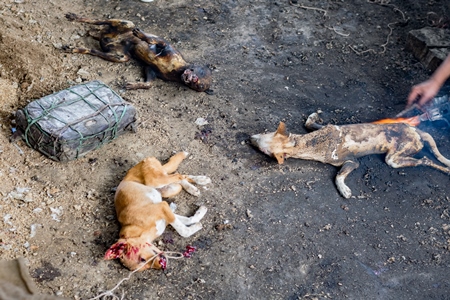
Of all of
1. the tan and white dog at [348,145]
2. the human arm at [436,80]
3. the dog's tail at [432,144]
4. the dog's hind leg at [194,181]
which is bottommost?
the dog's hind leg at [194,181]

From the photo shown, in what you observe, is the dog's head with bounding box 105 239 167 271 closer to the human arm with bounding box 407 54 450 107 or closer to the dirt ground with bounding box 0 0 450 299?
the dirt ground with bounding box 0 0 450 299

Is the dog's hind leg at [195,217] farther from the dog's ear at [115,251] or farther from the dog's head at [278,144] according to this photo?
the dog's head at [278,144]

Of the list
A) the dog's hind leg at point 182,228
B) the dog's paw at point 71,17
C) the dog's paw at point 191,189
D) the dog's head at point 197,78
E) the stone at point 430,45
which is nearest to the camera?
the dog's hind leg at point 182,228

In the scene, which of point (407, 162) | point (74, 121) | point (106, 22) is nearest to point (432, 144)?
point (407, 162)

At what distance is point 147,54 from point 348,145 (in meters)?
3.04

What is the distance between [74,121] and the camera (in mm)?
5297

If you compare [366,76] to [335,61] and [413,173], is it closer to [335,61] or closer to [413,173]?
[335,61]

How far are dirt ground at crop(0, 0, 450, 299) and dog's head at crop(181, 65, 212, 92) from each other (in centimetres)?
20

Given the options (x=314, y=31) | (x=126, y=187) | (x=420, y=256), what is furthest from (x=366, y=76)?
(x=126, y=187)

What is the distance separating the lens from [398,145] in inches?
235

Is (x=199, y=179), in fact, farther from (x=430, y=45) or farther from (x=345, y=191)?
(x=430, y=45)

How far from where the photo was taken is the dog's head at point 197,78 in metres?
6.42

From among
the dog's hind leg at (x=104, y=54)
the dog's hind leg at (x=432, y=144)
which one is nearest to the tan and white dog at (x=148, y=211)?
the dog's hind leg at (x=104, y=54)

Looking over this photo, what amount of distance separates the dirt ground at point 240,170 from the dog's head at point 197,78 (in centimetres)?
20
